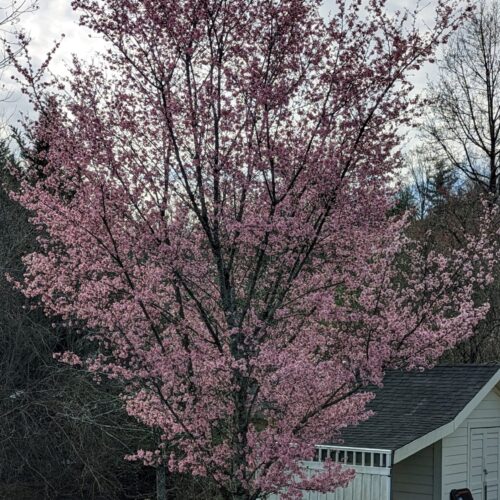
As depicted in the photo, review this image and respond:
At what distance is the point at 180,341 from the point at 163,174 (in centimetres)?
155

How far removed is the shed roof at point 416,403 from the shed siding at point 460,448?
0.51 meters

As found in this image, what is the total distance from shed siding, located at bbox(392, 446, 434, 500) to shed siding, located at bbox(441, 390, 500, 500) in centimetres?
19

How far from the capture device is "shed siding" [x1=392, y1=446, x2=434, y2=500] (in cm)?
1017

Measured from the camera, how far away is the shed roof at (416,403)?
9203 millimetres

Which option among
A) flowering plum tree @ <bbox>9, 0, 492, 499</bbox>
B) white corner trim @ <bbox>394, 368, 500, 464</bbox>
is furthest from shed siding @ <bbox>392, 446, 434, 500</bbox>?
flowering plum tree @ <bbox>9, 0, 492, 499</bbox>

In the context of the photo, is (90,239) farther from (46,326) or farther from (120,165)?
(46,326)

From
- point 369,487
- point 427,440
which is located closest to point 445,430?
point 427,440

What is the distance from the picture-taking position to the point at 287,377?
18.7 ft

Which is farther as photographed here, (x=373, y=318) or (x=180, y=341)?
(x=180, y=341)

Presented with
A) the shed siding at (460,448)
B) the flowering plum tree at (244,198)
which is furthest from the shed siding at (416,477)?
the flowering plum tree at (244,198)

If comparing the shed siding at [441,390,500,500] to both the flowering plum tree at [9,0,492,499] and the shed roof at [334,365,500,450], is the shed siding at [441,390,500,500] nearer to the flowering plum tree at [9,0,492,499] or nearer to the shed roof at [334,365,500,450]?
the shed roof at [334,365,500,450]

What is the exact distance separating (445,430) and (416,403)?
114cm

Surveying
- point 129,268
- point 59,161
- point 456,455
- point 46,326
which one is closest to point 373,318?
point 129,268

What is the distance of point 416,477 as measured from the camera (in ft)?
33.7
